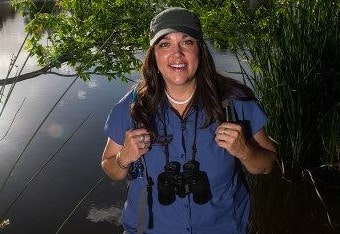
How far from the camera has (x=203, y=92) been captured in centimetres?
194

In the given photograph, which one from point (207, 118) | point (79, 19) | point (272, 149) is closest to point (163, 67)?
point (207, 118)

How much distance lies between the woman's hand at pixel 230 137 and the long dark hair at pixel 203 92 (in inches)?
5.2

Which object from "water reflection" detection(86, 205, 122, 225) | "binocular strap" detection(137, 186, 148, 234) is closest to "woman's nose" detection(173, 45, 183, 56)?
"binocular strap" detection(137, 186, 148, 234)

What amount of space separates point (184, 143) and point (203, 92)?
284mm

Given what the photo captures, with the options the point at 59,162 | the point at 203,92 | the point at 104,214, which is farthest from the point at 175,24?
the point at 59,162

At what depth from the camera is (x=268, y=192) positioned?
5.18 metres

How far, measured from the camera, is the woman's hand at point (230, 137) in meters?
1.72

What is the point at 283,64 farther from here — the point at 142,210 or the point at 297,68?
the point at 142,210

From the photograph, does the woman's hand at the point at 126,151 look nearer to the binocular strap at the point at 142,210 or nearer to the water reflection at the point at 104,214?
the binocular strap at the point at 142,210

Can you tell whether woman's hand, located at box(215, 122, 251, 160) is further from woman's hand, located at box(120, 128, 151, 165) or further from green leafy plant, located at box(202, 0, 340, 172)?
green leafy plant, located at box(202, 0, 340, 172)

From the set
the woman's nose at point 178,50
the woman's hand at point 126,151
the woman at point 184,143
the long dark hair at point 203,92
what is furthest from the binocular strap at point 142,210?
the woman's nose at point 178,50

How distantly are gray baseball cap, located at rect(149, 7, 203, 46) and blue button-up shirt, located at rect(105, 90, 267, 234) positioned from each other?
374 mm

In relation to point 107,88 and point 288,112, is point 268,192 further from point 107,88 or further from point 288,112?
point 107,88

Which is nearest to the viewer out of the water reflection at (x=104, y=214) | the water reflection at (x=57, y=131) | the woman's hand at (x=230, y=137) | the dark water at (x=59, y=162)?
the woman's hand at (x=230, y=137)
